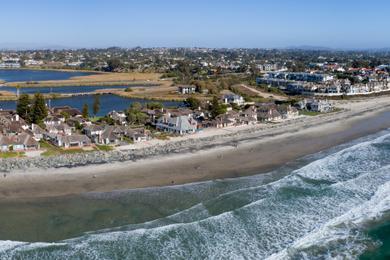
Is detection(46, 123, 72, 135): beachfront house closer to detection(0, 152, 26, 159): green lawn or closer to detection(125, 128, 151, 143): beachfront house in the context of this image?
detection(125, 128, 151, 143): beachfront house

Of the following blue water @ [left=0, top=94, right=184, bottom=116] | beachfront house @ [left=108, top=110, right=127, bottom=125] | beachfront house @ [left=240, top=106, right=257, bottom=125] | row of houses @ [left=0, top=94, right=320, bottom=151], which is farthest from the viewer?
blue water @ [left=0, top=94, right=184, bottom=116]

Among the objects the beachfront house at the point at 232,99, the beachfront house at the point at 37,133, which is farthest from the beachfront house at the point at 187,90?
the beachfront house at the point at 37,133

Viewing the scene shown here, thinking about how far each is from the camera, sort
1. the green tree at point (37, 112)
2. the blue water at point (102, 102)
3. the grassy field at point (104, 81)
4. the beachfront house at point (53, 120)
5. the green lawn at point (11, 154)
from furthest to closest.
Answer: the grassy field at point (104, 81)
the blue water at point (102, 102)
the green tree at point (37, 112)
the beachfront house at point (53, 120)
the green lawn at point (11, 154)

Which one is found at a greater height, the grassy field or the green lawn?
the grassy field

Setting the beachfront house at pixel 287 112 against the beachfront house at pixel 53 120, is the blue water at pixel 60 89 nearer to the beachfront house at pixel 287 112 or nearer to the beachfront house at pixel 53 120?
the beachfront house at pixel 53 120

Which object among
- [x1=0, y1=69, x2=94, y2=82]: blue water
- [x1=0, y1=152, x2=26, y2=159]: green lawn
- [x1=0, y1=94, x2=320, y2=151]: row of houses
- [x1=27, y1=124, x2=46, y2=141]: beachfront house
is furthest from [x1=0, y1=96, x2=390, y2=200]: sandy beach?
[x1=0, y1=69, x2=94, y2=82]: blue water
